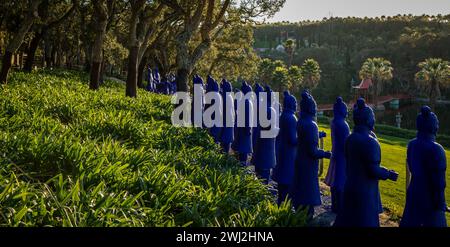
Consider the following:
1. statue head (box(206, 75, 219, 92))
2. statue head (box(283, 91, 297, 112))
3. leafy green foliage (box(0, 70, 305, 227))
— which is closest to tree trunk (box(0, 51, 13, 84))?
statue head (box(206, 75, 219, 92))

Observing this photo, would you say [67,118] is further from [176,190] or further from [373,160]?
[373,160]

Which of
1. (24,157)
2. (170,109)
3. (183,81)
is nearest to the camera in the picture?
(24,157)

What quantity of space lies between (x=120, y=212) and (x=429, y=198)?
3.69m

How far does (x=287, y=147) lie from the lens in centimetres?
791

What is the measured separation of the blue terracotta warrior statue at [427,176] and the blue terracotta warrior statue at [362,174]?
562 millimetres

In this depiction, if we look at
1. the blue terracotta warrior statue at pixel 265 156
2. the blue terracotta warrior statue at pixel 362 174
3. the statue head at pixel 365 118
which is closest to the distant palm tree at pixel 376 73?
the blue terracotta warrior statue at pixel 265 156

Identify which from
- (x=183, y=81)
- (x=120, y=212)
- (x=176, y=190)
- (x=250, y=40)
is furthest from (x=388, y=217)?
(x=250, y=40)

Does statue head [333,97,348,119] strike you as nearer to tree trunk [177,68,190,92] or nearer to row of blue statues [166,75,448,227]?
row of blue statues [166,75,448,227]

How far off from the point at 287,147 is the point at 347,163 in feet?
7.51

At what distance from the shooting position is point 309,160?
7.11 meters

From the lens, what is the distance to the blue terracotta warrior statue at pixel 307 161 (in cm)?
701

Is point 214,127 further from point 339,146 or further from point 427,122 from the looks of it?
point 427,122

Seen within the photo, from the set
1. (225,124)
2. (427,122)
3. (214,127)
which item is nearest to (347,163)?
(427,122)

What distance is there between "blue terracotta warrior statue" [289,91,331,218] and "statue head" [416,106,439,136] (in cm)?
164
